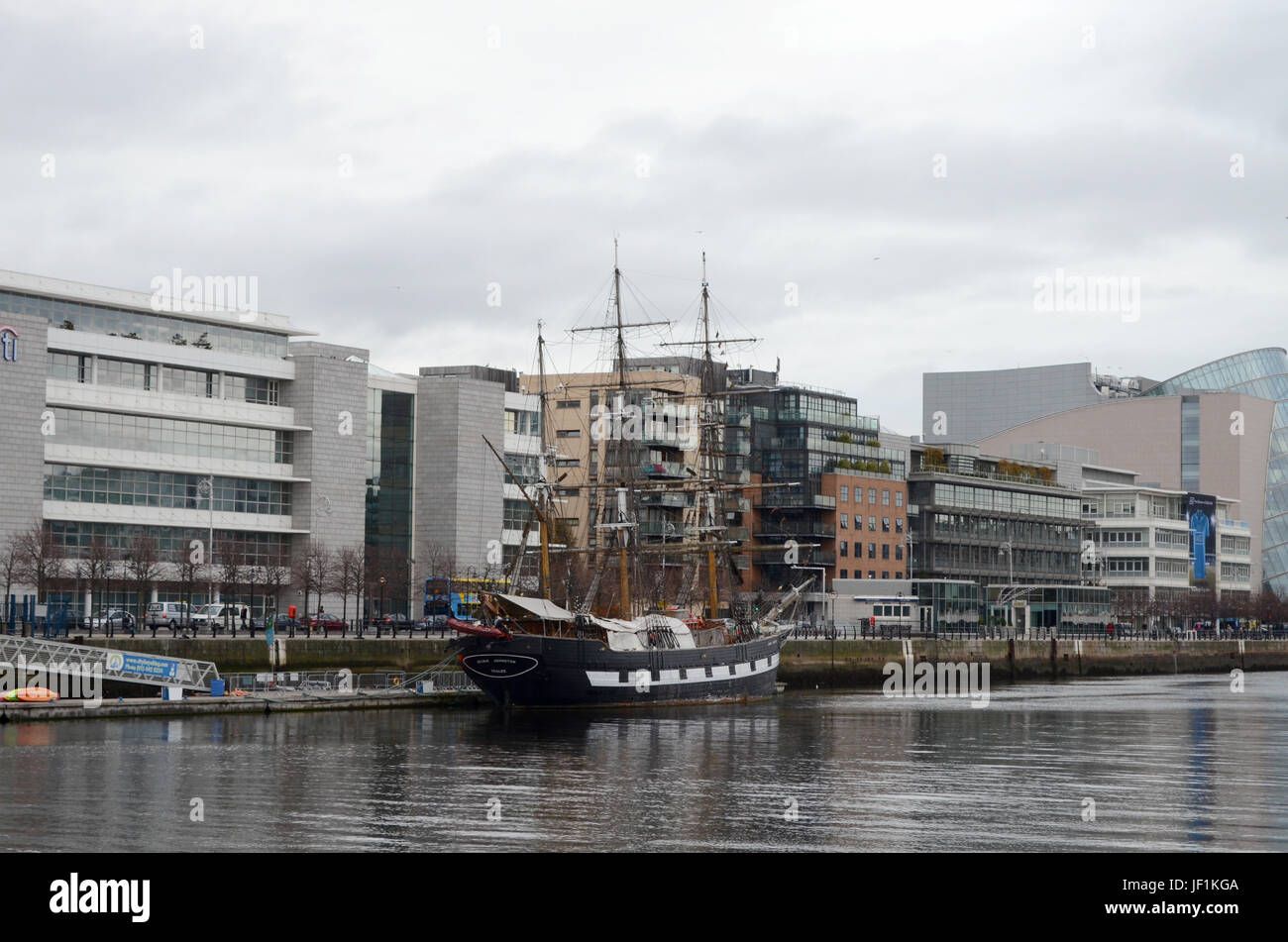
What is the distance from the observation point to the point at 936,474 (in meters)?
167

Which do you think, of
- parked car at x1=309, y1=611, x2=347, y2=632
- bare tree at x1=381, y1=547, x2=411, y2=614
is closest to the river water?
parked car at x1=309, y1=611, x2=347, y2=632

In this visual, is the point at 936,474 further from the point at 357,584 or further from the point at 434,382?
the point at 357,584

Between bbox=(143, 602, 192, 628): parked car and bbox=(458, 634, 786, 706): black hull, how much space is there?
17514 mm

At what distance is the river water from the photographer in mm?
36812

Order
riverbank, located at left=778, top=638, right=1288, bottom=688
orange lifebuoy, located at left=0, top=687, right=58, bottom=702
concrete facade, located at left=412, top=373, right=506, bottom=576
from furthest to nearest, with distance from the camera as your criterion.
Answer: concrete facade, located at left=412, top=373, right=506, bottom=576 < riverbank, located at left=778, top=638, right=1288, bottom=688 < orange lifebuoy, located at left=0, top=687, right=58, bottom=702

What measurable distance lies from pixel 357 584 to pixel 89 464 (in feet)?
61.0

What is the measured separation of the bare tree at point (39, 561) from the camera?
8894 centimetres

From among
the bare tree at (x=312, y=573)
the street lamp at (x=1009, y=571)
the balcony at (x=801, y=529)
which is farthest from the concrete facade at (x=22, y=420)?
the street lamp at (x=1009, y=571)

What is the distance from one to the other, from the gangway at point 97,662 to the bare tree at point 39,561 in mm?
20805

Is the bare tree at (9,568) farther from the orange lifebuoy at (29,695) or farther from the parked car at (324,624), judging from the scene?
the orange lifebuoy at (29,695)

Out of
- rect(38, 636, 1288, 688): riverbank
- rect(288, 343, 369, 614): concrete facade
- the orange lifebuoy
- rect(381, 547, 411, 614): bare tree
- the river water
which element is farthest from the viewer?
rect(288, 343, 369, 614): concrete facade

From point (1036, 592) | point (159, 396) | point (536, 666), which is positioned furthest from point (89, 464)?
point (1036, 592)

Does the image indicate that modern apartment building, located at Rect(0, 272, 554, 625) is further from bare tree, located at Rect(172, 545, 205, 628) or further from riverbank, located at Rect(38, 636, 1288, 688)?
riverbank, located at Rect(38, 636, 1288, 688)
